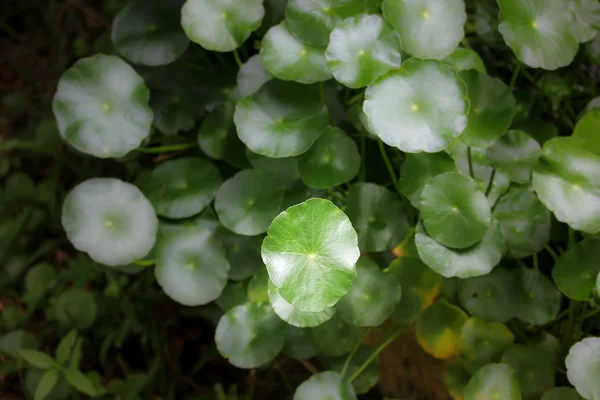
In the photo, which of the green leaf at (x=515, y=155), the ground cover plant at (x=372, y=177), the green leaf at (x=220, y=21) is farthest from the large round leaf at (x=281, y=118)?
the green leaf at (x=515, y=155)

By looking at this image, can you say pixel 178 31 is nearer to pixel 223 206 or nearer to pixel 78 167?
pixel 223 206

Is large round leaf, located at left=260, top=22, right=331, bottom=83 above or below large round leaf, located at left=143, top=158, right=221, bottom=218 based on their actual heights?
above

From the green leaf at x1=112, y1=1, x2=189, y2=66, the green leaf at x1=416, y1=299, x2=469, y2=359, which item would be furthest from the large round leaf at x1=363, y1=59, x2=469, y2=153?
the green leaf at x1=112, y1=1, x2=189, y2=66

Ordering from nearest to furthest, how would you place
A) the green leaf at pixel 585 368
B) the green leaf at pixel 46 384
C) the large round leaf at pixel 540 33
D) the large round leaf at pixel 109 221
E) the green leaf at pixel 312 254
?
the green leaf at pixel 312 254, the green leaf at pixel 585 368, the large round leaf at pixel 540 33, the large round leaf at pixel 109 221, the green leaf at pixel 46 384

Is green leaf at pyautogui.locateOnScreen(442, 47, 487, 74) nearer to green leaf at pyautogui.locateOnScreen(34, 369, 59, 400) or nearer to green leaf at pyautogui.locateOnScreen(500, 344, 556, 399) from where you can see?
green leaf at pyautogui.locateOnScreen(500, 344, 556, 399)

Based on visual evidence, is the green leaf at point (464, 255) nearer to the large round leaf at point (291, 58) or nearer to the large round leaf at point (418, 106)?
the large round leaf at point (418, 106)

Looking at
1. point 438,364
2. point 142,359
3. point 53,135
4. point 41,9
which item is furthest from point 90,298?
point 41,9
